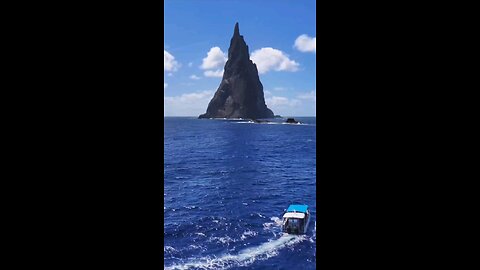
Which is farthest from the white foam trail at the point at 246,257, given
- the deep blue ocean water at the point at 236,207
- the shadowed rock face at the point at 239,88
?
the shadowed rock face at the point at 239,88

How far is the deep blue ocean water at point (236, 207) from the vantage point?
24.5 meters

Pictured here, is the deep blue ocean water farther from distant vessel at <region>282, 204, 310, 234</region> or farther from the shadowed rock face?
the shadowed rock face

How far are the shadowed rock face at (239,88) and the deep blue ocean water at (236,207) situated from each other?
337ft

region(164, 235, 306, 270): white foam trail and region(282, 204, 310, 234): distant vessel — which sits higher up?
region(282, 204, 310, 234): distant vessel

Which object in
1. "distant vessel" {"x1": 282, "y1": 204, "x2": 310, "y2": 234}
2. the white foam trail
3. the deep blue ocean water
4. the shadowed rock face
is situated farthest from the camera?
the shadowed rock face

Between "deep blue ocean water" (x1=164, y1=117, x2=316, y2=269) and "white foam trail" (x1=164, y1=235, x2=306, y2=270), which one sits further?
"deep blue ocean water" (x1=164, y1=117, x2=316, y2=269)

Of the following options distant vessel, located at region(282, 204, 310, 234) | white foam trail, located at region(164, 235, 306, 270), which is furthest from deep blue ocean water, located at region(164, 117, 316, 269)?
distant vessel, located at region(282, 204, 310, 234)

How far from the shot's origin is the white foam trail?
2323 centimetres
